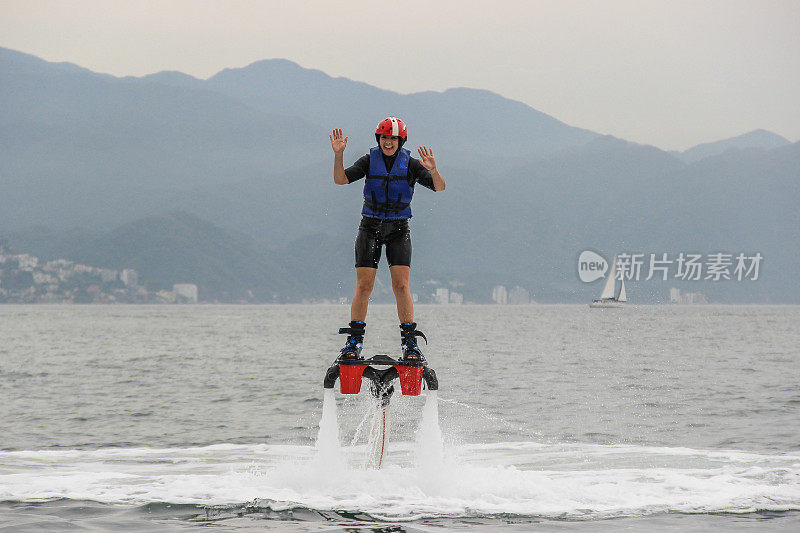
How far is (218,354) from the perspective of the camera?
6588 centimetres

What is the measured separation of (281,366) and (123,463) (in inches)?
1420

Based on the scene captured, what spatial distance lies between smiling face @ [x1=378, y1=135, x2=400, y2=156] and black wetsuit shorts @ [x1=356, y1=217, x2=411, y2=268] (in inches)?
40.0

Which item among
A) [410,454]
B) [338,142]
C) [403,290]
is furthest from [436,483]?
[338,142]

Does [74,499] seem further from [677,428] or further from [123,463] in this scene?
[677,428]

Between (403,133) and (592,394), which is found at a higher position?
(403,133)

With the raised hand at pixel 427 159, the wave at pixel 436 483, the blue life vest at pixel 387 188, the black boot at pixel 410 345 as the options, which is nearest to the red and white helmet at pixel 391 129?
the blue life vest at pixel 387 188

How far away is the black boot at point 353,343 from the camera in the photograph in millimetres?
12828

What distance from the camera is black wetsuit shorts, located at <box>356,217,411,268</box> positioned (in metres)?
12.9

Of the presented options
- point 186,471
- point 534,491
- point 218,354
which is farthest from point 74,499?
point 218,354

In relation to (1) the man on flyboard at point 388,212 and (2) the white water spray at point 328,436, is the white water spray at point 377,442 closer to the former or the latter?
(2) the white water spray at point 328,436

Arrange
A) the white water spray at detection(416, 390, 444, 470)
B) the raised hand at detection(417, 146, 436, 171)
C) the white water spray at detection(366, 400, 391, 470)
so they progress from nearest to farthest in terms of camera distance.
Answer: the raised hand at detection(417, 146, 436, 171), the white water spray at detection(416, 390, 444, 470), the white water spray at detection(366, 400, 391, 470)

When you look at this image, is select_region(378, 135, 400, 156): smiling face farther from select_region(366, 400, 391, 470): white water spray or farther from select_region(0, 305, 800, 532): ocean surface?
select_region(366, 400, 391, 470): white water spray

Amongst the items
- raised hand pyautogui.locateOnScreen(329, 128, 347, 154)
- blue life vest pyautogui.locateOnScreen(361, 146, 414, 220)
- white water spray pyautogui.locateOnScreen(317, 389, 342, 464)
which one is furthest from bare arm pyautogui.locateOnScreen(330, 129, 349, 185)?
white water spray pyautogui.locateOnScreen(317, 389, 342, 464)

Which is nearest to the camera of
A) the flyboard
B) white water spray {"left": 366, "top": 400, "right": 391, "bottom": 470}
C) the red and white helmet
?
the red and white helmet
